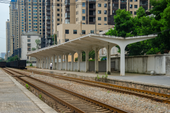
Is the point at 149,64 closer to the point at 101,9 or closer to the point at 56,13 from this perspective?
the point at 101,9

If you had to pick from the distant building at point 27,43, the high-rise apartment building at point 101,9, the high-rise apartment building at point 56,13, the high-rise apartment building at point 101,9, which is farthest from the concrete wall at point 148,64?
the distant building at point 27,43

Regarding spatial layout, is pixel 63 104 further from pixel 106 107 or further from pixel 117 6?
pixel 117 6

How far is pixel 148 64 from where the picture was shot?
22844mm

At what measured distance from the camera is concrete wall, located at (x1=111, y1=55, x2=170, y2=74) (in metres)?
21.4

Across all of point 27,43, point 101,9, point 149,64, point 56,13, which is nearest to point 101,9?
point 101,9

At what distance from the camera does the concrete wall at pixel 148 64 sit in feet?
70.2

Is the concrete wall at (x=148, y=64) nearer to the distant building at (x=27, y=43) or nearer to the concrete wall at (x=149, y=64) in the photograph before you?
the concrete wall at (x=149, y=64)

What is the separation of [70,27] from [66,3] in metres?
18.0

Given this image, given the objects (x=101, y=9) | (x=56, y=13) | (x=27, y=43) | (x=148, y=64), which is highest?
(x=56, y=13)

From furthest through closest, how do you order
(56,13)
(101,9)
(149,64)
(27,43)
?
1. (27,43)
2. (56,13)
3. (101,9)
4. (149,64)

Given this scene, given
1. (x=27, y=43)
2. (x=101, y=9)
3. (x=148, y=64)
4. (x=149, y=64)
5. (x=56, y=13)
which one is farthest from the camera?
(x=27, y=43)

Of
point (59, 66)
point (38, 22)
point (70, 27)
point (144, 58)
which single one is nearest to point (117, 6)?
point (70, 27)

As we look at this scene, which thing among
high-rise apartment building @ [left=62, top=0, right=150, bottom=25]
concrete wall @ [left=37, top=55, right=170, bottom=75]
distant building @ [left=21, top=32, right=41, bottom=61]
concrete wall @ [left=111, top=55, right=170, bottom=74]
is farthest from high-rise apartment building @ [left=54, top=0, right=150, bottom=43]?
concrete wall @ [left=37, top=55, right=170, bottom=75]

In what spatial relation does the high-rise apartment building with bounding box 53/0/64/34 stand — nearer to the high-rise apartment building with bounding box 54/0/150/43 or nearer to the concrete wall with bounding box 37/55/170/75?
the high-rise apartment building with bounding box 54/0/150/43
